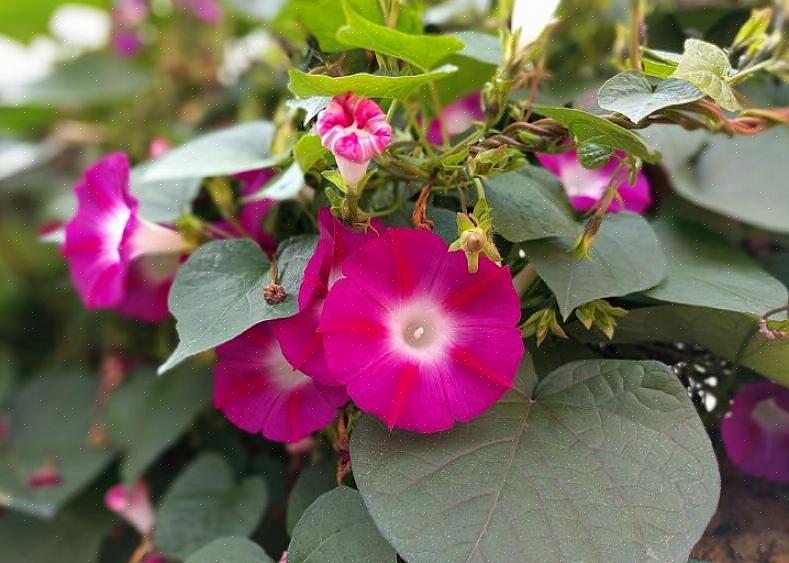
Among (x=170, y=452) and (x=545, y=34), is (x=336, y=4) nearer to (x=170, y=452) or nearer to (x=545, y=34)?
(x=545, y=34)

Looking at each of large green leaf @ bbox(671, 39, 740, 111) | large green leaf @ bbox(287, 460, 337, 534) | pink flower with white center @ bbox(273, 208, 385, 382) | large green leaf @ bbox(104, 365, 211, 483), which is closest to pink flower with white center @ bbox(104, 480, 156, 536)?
large green leaf @ bbox(104, 365, 211, 483)

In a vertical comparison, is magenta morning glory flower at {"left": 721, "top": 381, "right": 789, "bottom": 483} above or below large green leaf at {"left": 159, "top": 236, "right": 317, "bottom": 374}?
below

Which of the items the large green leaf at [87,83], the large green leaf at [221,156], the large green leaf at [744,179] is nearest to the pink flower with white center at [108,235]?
the large green leaf at [221,156]

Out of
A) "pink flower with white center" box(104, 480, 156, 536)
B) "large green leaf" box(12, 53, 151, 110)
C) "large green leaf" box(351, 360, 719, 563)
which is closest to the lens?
"large green leaf" box(351, 360, 719, 563)

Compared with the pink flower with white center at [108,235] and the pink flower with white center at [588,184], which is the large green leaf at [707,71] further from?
the pink flower with white center at [108,235]

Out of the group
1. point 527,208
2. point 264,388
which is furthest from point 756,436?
point 264,388

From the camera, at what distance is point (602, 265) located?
47 cm

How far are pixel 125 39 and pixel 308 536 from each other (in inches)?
38.4

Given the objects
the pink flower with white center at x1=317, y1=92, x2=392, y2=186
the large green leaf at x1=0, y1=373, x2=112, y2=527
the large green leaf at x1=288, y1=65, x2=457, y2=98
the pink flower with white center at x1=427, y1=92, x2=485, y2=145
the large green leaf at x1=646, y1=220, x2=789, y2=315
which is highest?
the large green leaf at x1=288, y1=65, x2=457, y2=98

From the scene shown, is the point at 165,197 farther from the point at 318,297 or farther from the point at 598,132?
the point at 598,132

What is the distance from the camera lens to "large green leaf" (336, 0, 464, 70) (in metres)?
0.40

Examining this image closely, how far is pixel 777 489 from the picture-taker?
0.56 meters

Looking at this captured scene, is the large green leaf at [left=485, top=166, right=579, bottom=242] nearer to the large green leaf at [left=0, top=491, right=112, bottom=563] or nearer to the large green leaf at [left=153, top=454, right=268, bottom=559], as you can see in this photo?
the large green leaf at [left=153, top=454, right=268, bottom=559]

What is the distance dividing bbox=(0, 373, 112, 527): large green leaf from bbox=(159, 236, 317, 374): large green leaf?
13.4 inches
